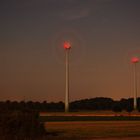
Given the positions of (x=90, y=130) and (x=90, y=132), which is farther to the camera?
(x=90, y=130)

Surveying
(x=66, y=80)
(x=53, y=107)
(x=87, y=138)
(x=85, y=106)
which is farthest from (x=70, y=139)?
(x=85, y=106)

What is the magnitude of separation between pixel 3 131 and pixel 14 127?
1813mm

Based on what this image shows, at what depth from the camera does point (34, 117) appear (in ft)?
130

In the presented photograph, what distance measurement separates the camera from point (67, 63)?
99500 mm

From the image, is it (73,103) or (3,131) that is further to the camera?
(73,103)

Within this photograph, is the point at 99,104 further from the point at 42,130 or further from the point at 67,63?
the point at 42,130

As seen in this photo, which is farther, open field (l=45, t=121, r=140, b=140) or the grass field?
the grass field

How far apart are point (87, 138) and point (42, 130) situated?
4.80 m

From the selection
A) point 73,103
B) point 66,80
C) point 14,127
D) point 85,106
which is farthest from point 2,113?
point 73,103

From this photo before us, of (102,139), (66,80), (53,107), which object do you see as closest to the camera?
(102,139)

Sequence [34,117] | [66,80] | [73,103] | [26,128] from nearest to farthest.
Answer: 1. [26,128]
2. [34,117]
3. [66,80]
4. [73,103]

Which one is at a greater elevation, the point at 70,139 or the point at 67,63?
the point at 67,63

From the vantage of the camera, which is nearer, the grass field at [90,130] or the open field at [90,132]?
the open field at [90,132]

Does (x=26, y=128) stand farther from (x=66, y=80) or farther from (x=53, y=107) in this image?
(x=53, y=107)
